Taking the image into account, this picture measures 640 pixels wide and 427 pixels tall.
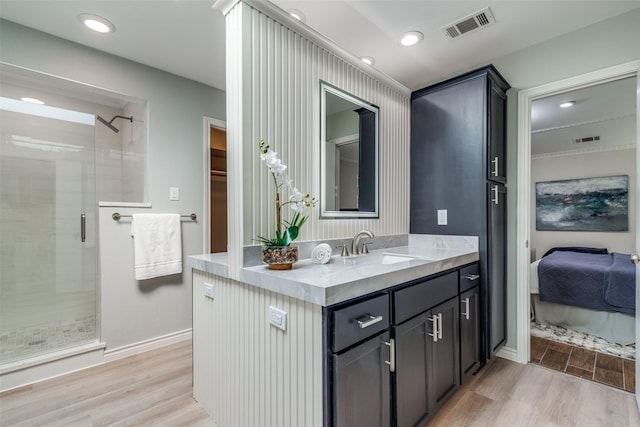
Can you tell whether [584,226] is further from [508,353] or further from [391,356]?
[391,356]

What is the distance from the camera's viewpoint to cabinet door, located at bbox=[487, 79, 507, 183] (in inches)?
88.0

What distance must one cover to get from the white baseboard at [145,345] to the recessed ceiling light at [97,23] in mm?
2413

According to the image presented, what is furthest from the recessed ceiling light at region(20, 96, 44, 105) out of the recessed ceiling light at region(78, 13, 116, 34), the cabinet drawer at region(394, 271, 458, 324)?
the cabinet drawer at region(394, 271, 458, 324)

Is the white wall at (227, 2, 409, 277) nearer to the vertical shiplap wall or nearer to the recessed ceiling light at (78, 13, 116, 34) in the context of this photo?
the vertical shiplap wall

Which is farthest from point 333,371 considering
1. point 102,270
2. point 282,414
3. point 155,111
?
point 155,111

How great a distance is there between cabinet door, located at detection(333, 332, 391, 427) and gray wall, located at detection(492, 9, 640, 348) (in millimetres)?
1763

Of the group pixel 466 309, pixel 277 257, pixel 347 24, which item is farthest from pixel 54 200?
pixel 466 309

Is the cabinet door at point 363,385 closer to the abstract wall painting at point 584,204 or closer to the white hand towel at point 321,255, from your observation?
the white hand towel at point 321,255

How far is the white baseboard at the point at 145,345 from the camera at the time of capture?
95.4 inches

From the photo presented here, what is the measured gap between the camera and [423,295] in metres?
1.55

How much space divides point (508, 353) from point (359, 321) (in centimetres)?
204

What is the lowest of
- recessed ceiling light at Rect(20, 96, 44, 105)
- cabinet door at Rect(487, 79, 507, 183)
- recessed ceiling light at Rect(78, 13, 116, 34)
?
cabinet door at Rect(487, 79, 507, 183)

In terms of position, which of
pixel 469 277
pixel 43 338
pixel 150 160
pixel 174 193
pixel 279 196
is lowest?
pixel 43 338

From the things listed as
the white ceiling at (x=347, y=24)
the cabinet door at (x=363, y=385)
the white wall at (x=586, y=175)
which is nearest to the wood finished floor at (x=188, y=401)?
the cabinet door at (x=363, y=385)
